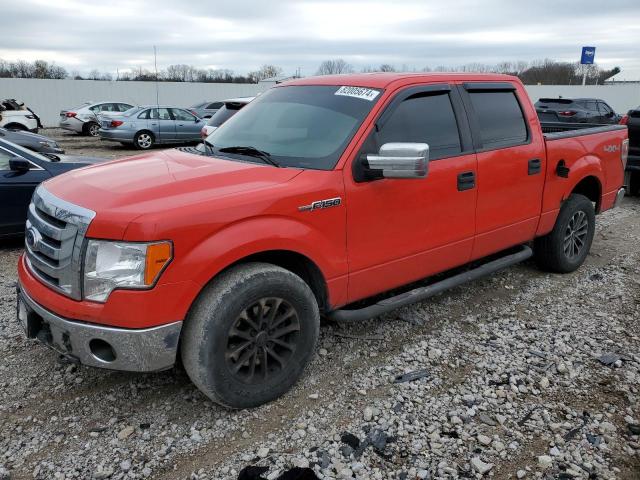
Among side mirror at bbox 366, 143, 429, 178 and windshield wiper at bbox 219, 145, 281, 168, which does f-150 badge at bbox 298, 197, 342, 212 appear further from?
windshield wiper at bbox 219, 145, 281, 168

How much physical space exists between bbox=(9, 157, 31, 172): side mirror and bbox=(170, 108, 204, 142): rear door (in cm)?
1281

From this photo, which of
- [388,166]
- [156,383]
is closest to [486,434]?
[388,166]

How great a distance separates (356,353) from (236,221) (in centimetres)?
153

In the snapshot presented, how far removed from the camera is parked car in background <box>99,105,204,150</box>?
1784cm

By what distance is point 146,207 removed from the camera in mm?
2717

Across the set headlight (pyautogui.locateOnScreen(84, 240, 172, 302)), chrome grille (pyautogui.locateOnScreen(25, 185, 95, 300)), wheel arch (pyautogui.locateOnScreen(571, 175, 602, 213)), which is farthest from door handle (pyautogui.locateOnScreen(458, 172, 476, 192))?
chrome grille (pyautogui.locateOnScreen(25, 185, 95, 300))

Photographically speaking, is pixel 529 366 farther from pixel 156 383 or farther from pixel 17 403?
pixel 17 403

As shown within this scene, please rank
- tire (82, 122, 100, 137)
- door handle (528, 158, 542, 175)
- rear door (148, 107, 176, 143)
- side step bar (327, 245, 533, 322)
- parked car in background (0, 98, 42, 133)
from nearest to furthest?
side step bar (327, 245, 533, 322) → door handle (528, 158, 542, 175) → rear door (148, 107, 176, 143) → parked car in background (0, 98, 42, 133) → tire (82, 122, 100, 137)

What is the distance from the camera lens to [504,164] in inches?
171

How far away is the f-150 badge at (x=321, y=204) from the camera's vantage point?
3.13 m

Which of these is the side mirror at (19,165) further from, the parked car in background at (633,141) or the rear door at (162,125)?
the rear door at (162,125)

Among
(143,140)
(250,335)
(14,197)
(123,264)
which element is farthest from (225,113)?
(143,140)

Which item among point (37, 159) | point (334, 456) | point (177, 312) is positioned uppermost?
point (37, 159)

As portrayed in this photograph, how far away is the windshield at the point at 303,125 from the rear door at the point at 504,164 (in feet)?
3.60
